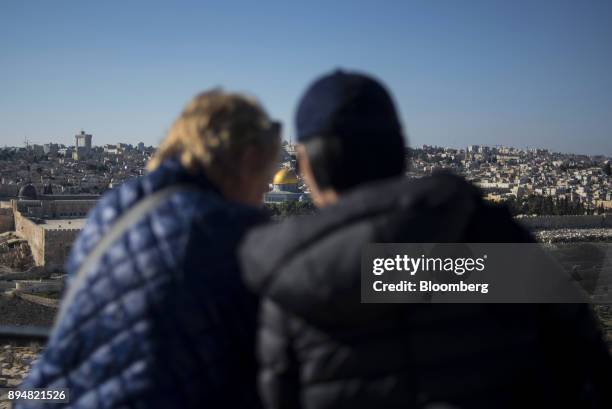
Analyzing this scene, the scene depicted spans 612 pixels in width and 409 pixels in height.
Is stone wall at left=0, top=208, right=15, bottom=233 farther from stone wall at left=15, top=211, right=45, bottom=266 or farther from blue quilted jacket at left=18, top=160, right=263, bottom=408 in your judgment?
blue quilted jacket at left=18, top=160, right=263, bottom=408

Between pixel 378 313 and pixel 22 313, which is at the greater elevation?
pixel 378 313

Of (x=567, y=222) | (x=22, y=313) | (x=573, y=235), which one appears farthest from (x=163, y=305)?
(x=567, y=222)

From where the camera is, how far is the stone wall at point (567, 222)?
29.2 metres

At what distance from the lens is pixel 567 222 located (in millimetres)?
30234

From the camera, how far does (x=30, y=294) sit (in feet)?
49.3

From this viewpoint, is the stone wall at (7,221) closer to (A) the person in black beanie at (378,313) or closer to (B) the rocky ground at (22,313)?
(B) the rocky ground at (22,313)

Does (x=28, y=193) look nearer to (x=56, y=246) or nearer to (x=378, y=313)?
(x=56, y=246)

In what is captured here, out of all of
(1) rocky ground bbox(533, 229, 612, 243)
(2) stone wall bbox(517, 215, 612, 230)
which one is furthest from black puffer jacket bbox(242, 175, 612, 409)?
(2) stone wall bbox(517, 215, 612, 230)

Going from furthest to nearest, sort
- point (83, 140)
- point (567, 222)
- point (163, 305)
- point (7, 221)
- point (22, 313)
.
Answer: point (83, 140), point (567, 222), point (7, 221), point (22, 313), point (163, 305)

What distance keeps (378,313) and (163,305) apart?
33 cm

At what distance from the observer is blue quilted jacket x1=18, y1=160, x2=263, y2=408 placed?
41.3 inches

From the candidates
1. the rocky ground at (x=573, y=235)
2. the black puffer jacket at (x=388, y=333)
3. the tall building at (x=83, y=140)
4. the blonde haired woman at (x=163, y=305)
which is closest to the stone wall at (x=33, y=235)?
the rocky ground at (x=573, y=235)

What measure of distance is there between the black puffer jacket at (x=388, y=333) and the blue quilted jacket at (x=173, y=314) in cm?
9

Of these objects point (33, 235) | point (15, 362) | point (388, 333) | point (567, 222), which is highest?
point (388, 333)
